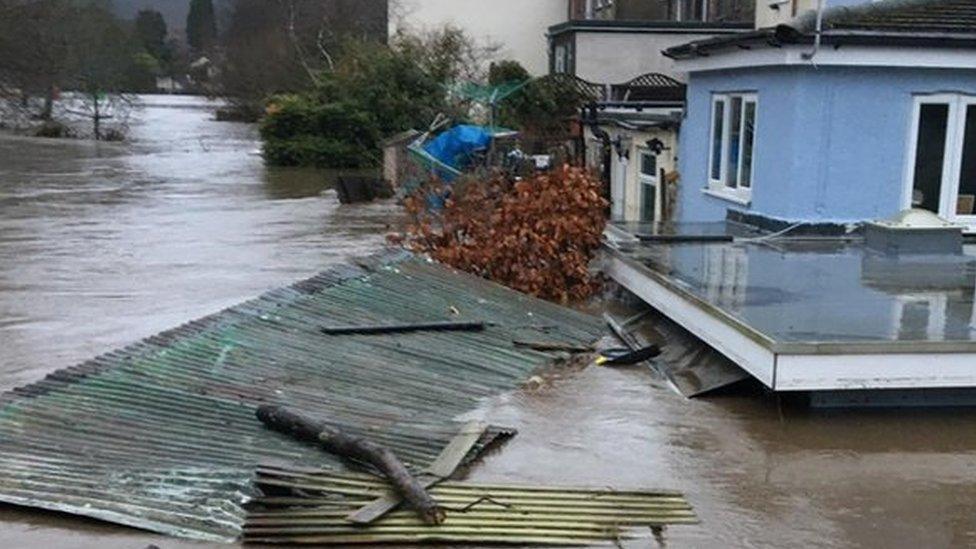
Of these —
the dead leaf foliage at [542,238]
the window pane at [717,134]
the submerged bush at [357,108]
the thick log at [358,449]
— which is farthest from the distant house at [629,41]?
the thick log at [358,449]

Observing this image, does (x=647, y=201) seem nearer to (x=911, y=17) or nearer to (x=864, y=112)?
(x=864, y=112)

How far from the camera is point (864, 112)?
13.5 metres

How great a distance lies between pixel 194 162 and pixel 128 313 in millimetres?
27903

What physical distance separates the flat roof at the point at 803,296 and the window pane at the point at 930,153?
1.19 meters

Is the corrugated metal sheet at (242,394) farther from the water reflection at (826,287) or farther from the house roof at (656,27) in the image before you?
the house roof at (656,27)

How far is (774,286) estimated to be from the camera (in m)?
10.1

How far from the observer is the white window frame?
13531 millimetres

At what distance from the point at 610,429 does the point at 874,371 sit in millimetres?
2018

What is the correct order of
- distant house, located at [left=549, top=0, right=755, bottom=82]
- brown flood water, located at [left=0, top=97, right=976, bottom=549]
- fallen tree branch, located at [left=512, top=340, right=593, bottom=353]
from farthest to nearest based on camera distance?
1. distant house, located at [left=549, top=0, right=755, bottom=82]
2. fallen tree branch, located at [left=512, top=340, right=593, bottom=353]
3. brown flood water, located at [left=0, top=97, right=976, bottom=549]

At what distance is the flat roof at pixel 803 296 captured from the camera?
7.96 m

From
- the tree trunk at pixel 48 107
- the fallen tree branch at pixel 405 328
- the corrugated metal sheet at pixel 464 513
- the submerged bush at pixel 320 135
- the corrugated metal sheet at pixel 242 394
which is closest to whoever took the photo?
the corrugated metal sheet at pixel 464 513

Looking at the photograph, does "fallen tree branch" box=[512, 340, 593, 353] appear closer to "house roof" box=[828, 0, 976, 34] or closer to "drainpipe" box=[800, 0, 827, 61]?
"drainpipe" box=[800, 0, 827, 61]

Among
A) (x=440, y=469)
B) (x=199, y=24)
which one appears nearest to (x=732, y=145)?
(x=440, y=469)

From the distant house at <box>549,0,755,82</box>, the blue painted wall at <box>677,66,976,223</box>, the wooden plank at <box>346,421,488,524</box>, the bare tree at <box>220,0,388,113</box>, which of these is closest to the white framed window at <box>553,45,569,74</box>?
the distant house at <box>549,0,755,82</box>
